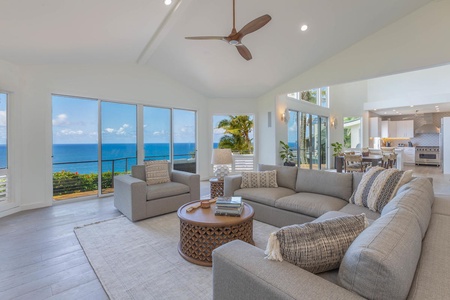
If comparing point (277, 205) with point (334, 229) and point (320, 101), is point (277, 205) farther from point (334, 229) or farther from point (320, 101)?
point (320, 101)

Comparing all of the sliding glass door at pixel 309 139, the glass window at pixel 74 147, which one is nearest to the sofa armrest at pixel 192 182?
the glass window at pixel 74 147

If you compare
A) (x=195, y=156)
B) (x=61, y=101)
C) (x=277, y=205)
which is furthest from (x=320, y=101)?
(x=61, y=101)

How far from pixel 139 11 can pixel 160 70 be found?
254 centimetres

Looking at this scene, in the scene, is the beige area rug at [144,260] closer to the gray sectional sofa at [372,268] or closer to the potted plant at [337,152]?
the gray sectional sofa at [372,268]

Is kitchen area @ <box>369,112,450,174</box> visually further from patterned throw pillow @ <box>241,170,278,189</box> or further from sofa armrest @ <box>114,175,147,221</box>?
sofa armrest @ <box>114,175,147,221</box>

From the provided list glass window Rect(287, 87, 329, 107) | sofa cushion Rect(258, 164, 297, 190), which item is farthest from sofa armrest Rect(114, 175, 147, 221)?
glass window Rect(287, 87, 329, 107)

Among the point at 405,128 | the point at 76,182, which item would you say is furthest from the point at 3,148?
the point at 405,128

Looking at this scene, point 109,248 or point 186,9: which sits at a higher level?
point 186,9

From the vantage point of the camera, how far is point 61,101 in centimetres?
461

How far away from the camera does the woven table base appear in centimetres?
226

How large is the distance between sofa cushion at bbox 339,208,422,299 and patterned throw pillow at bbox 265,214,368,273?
0.43ft

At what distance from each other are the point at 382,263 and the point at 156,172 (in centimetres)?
375

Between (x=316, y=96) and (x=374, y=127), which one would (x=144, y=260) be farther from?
(x=374, y=127)

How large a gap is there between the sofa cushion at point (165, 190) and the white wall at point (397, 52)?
4180mm
